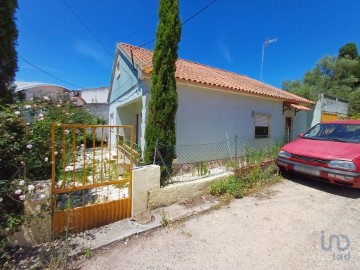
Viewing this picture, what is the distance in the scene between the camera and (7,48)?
14.0 ft

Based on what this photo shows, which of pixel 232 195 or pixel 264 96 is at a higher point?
pixel 264 96

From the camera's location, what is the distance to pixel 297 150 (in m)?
5.48

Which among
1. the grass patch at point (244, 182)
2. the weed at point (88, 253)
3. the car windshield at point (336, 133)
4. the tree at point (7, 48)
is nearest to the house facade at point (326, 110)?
the car windshield at point (336, 133)

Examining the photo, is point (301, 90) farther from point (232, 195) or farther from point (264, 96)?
point (232, 195)

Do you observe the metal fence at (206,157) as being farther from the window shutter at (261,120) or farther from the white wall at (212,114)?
the window shutter at (261,120)

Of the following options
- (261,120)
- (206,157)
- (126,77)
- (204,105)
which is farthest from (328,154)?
(126,77)

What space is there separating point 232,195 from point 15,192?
3.98m

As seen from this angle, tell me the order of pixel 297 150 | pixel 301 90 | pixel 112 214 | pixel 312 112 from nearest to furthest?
pixel 112 214 < pixel 297 150 < pixel 312 112 < pixel 301 90

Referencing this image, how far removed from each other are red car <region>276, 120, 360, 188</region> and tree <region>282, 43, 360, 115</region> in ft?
54.4

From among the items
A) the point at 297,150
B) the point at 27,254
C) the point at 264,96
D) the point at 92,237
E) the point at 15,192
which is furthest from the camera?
the point at 264,96

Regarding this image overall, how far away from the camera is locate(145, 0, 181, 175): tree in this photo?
498 cm

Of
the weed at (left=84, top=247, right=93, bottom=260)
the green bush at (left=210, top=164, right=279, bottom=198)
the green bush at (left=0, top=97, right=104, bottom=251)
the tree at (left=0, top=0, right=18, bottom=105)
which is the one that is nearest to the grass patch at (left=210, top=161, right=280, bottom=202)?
the green bush at (left=210, top=164, right=279, bottom=198)

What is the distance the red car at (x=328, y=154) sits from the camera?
450 centimetres

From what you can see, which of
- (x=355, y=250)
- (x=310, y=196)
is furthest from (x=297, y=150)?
(x=355, y=250)
